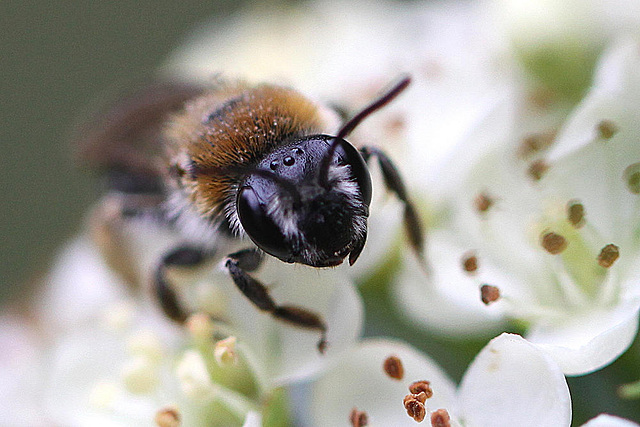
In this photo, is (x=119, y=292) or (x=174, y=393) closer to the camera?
(x=174, y=393)

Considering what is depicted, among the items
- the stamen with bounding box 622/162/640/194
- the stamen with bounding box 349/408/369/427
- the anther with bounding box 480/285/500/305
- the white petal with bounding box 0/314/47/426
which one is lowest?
the white petal with bounding box 0/314/47/426

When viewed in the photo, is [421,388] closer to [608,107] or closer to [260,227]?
[260,227]

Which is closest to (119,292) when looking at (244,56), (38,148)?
(244,56)

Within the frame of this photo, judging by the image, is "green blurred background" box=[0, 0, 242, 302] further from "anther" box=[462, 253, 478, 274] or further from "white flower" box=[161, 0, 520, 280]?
"anther" box=[462, 253, 478, 274]

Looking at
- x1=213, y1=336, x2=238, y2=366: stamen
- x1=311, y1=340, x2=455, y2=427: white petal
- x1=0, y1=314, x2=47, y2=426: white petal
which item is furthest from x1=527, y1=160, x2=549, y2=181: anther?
x1=0, y1=314, x2=47, y2=426: white petal

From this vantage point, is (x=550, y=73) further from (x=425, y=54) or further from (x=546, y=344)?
(x=546, y=344)

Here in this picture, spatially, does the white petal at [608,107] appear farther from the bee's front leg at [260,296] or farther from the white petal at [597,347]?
the bee's front leg at [260,296]
